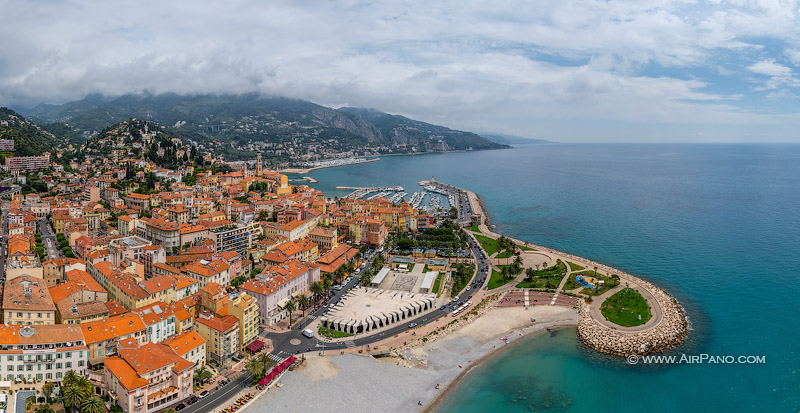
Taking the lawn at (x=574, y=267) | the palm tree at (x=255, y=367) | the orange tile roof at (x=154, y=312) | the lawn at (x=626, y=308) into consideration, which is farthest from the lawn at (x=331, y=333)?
the lawn at (x=574, y=267)

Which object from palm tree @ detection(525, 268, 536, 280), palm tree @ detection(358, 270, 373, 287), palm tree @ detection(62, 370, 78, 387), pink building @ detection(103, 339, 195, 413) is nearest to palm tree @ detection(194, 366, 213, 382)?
pink building @ detection(103, 339, 195, 413)

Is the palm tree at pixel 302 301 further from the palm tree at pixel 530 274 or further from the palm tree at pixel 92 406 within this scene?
the palm tree at pixel 530 274

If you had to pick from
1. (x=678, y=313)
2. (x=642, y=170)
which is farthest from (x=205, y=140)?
(x=678, y=313)

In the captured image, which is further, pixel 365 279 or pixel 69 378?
pixel 365 279

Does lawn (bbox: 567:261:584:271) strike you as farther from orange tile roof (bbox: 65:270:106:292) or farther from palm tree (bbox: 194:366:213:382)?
orange tile roof (bbox: 65:270:106:292)

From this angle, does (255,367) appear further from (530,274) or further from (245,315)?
(530,274)

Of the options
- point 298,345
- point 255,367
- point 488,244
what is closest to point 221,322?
point 255,367

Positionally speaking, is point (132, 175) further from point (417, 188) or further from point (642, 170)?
point (642, 170)
